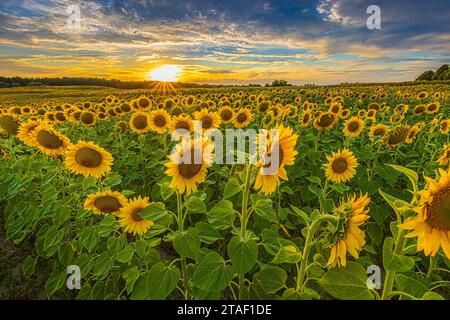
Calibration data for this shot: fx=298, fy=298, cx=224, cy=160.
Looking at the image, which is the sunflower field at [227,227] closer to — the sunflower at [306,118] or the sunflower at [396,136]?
the sunflower at [396,136]

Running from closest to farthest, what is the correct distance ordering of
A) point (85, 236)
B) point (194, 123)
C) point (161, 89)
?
point (85, 236)
point (194, 123)
point (161, 89)

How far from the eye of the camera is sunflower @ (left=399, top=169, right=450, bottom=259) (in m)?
1.49

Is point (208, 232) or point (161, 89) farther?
point (161, 89)

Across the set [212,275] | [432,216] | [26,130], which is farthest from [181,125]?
[432,216]

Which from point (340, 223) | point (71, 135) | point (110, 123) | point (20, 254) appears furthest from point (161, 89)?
point (340, 223)

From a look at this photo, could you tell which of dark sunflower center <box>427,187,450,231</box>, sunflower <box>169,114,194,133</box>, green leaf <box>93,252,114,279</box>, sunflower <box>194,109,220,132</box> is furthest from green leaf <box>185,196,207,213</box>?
sunflower <box>194,109,220,132</box>

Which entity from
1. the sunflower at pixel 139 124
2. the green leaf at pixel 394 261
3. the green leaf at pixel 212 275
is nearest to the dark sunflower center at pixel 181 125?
the sunflower at pixel 139 124

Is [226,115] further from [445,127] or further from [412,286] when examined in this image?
[412,286]

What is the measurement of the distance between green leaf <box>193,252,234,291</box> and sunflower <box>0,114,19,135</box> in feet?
14.5

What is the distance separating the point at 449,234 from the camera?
5.19ft

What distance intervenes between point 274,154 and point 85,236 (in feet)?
7.22

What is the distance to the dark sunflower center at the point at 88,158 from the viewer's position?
3616 mm

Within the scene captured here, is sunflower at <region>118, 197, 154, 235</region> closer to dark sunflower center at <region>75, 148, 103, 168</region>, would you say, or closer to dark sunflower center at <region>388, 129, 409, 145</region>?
dark sunflower center at <region>75, 148, 103, 168</region>
